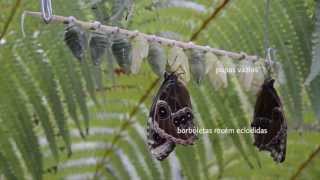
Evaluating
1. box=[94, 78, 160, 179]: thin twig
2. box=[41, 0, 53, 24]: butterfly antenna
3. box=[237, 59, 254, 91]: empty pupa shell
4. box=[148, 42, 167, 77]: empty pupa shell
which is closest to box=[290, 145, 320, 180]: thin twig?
box=[94, 78, 160, 179]: thin twig

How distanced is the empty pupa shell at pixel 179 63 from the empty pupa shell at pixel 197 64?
21mm

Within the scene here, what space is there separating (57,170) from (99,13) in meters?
0.63

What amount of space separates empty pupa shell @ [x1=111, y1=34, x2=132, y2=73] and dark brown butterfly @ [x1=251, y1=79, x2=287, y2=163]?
0.16m

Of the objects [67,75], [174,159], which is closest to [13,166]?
[67,75]

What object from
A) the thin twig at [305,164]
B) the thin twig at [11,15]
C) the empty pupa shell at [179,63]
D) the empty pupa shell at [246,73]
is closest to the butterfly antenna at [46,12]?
the empty pupa shell at [179,63]

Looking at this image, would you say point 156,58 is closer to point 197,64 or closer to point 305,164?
point 197,64

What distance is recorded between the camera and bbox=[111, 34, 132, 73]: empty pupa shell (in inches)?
26.1

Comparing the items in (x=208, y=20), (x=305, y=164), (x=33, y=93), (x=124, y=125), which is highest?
(x=208, y=20)

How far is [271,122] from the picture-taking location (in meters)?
0.67

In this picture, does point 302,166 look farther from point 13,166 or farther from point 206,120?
point 13,166

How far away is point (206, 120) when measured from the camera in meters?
1.20

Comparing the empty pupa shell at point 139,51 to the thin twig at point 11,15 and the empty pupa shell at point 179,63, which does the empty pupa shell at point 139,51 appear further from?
the thin twig at point 11,15

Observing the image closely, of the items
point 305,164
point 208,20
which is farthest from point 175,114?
point 305,164

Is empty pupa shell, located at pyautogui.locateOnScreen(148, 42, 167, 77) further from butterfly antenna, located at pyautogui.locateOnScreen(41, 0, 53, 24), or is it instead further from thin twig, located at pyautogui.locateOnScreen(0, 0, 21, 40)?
thin twig, located at pyautogui.locateOnScreen(0, 0, 21, 40)
